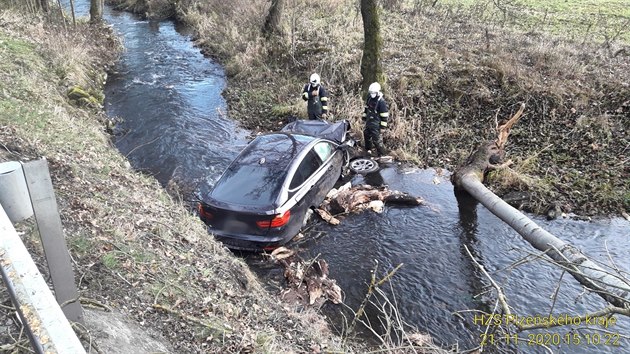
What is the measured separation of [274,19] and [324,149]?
10801 mm

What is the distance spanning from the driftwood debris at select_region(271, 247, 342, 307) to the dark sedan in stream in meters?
0.31

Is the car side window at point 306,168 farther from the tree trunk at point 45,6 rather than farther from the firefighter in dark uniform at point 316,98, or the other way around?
the tree trunk at point 45,6

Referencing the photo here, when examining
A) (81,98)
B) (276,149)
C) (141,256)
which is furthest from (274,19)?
(141,256)

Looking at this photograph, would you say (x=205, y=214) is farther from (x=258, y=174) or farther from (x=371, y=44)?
(x=371, y=44)

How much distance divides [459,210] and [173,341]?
22.6 feet

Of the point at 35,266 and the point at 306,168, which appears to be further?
the point at 306,168

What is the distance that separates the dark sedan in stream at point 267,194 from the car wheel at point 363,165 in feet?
6.81

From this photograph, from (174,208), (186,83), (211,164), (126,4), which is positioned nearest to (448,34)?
(186,83)

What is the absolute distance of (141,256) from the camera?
16.5 ft

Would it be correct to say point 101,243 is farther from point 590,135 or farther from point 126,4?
point 126,4

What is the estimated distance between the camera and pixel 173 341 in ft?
12.9

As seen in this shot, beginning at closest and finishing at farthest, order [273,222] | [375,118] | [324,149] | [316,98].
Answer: [273,222]
[324,149]
[375,118]
[316,98]

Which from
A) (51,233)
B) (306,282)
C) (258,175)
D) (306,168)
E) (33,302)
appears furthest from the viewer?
(306,168)

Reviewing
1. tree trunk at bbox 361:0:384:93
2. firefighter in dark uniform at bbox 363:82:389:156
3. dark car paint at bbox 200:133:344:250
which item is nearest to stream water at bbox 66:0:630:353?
dark car paint at bbox 200:133:344:250
